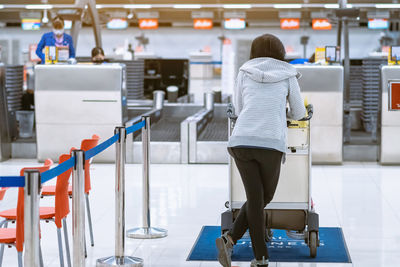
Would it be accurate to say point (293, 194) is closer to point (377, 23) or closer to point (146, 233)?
point (146, 233)

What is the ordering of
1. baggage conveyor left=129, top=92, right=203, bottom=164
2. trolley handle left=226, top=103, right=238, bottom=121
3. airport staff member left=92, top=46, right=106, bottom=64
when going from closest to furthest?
trolley handle left=226, top=103, right=238, bottom=121 < baggage conveyor left=129, top=92, right=203, bottom=164 < airport staff member left=92, top=46, right=106, bottom=64

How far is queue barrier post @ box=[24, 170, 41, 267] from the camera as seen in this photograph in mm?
2936

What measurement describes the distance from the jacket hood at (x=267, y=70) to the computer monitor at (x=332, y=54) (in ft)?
18.2

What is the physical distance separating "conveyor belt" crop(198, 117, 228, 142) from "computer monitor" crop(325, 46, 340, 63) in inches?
72.3

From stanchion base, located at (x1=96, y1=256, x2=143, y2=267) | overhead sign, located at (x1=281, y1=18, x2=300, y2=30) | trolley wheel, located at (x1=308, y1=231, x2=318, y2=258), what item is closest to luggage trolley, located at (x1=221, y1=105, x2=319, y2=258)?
trolley wheel, located at (x1=308, y1=231, x2=318, y2=258)

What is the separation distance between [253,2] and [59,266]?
13.5 m

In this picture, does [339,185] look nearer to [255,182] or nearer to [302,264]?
[302,264]

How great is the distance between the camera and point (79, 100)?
977 centimetres

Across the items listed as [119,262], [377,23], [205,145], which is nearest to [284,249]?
[119,262]

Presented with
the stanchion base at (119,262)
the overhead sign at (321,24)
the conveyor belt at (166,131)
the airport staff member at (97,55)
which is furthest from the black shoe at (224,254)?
the overhead sign at (321,24)

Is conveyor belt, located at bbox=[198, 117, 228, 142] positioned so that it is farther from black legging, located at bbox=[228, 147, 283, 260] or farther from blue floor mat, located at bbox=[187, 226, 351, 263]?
black legging, located at bbox=[228, 147, 283, 260]

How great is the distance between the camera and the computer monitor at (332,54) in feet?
31.6

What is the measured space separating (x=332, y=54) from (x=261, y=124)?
5819 mm

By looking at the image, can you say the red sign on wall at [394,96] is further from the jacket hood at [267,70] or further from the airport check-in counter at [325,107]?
the jacket hood at [267,70]
